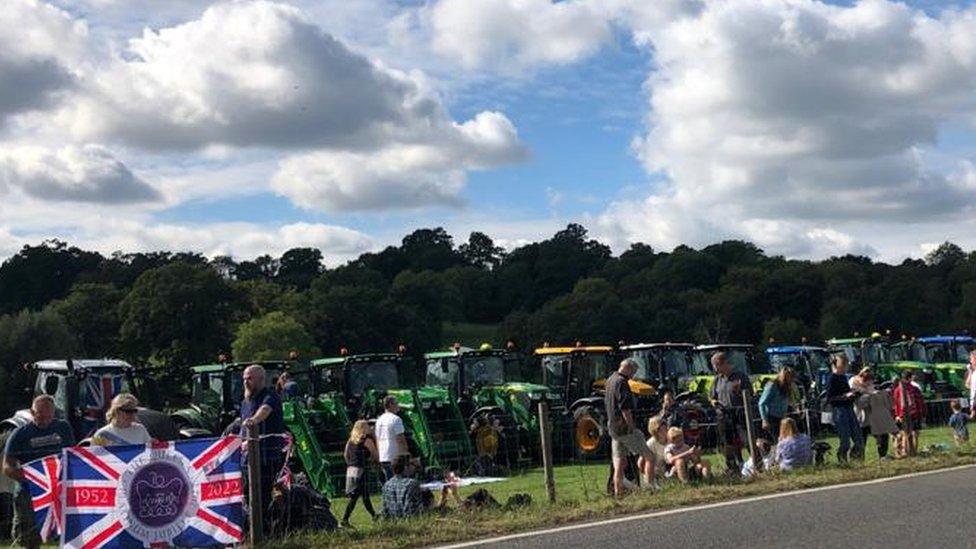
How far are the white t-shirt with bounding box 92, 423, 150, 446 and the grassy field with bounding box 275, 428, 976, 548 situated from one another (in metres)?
1.61

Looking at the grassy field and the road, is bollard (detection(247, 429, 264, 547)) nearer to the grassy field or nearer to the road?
the grassy field

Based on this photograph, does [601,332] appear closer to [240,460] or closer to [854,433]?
[854,433]

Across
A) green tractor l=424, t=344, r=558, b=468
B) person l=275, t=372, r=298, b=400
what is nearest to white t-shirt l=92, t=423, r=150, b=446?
person l=275, t=372, r=298, b=400

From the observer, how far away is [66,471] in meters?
8.43

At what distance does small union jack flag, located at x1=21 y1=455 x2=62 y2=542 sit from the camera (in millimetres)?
8555

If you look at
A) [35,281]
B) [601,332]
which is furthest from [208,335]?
[35,281]

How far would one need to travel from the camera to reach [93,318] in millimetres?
72875

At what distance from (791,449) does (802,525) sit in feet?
13.9

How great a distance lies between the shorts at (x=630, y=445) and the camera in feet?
38.6

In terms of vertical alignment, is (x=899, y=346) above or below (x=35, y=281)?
below

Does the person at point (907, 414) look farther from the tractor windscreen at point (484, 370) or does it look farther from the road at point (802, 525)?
the tractor windscreen at point (484, 370)

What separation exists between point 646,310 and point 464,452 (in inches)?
2846

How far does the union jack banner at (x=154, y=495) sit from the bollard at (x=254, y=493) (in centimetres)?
9

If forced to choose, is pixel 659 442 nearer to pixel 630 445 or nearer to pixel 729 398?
pixel 729 398
